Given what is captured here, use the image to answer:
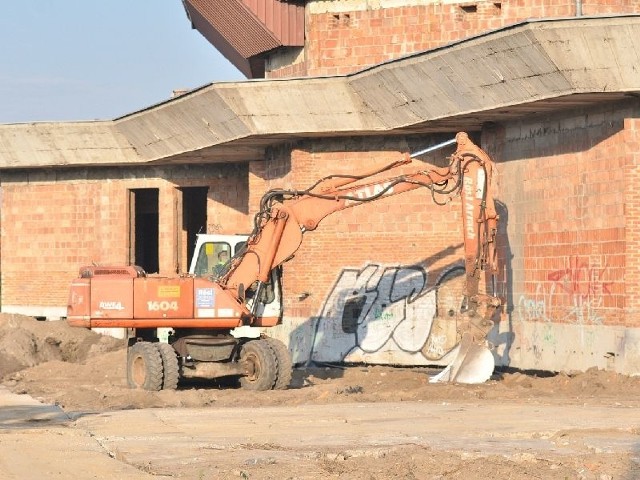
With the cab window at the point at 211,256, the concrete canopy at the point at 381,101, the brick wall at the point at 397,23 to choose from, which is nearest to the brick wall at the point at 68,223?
the concrete canopy at the point at 381,101

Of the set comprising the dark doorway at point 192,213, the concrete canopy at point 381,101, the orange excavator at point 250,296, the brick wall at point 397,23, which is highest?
the brick wall at point 397,23

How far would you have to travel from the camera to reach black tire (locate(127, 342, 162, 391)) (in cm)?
2395

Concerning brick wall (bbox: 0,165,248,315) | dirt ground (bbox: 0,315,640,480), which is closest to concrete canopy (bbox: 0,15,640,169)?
Answer: brick wall (bbox: 0,165,248,315)

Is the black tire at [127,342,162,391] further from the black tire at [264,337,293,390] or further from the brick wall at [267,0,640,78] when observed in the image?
the brick wall at [267,0,640,78]

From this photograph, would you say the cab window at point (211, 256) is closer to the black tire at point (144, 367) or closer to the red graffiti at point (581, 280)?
the black tire at point (144, 367)

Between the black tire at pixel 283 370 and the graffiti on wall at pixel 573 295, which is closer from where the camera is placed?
the black tire at pixel 283 370

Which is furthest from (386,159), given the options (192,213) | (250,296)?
(192,213)

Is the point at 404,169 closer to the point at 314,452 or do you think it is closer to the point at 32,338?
the point at 32,338

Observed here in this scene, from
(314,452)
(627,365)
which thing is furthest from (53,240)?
(314,452)

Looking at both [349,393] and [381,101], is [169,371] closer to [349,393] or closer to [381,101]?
[349,393]

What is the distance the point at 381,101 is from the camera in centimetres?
2947

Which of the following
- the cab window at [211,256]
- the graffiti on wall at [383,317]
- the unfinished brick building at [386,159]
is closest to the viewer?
the unfinished brick building at [386,159]

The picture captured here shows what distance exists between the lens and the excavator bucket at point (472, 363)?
24000 mm

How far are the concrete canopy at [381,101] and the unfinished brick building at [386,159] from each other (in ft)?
0.15
